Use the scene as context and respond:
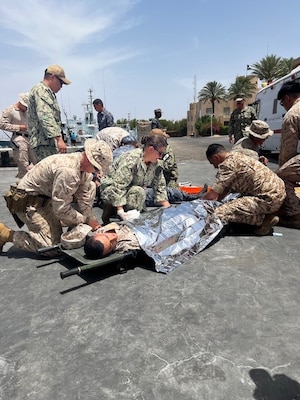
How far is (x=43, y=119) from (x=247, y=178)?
2439 millimetres

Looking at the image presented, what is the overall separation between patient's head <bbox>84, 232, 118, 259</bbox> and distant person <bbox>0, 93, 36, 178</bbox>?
3082mm

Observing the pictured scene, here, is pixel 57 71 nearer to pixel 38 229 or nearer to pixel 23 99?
pixel 23 99

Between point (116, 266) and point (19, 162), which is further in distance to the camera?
point (19, 162)

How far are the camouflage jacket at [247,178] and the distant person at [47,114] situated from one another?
197 cm

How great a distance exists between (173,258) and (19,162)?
11.5ft

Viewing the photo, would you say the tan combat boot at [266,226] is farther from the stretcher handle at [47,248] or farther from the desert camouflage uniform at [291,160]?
the stretcher handle at [47,248]

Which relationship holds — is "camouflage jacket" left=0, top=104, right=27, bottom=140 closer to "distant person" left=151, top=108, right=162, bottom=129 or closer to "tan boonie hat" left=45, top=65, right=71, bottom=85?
"tan boonie hat" left=45, top=65, right=71, bottom=85

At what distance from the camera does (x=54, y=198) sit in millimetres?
2684

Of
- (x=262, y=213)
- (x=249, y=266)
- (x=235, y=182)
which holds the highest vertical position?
(x=235, y=182)

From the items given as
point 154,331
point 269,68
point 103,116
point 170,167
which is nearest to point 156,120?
point 103,116

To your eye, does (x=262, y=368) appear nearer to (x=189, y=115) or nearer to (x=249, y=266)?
(x=249, y=266)

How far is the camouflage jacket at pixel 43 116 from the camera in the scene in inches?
150

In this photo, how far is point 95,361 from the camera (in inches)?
62.8

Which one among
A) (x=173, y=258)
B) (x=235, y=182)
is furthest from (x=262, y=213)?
(x=173, y=258)
